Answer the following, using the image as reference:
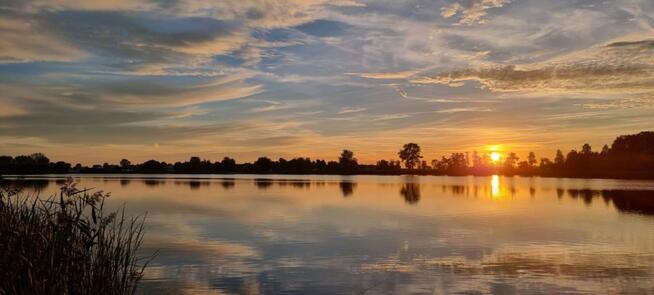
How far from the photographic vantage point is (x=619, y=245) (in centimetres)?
2558

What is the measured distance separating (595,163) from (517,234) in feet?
519

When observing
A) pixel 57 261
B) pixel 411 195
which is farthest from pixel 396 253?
pixel 411 195

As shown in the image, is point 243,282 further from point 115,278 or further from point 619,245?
point 619,245

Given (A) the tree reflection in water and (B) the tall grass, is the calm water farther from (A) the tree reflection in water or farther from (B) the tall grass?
(A) the tree reflection in water

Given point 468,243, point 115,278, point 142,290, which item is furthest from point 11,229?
point 468,243

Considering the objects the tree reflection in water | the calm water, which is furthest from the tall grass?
the tree reflection in water

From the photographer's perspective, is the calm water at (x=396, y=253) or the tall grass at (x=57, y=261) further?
the calm water at (x=396, y=253)

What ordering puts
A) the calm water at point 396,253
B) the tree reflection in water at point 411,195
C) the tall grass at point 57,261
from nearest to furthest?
the tall grass at point 57,261, the calm water at point 396,253, the tree reflection in water at point 411,195

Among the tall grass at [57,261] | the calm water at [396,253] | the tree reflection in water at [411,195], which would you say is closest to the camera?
the tall grass at [57,261]

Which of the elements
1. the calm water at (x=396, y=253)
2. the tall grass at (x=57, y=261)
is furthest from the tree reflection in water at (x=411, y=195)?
the tall grass at (x=57, y=261)

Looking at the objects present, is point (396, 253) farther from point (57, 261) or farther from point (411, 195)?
point (411, 195)

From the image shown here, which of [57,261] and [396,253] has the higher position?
[57,261]

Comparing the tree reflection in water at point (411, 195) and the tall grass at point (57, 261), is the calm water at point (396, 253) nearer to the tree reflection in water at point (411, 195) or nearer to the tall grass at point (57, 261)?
the tall grass at point (57, 261)

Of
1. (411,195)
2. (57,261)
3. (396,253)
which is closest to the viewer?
(57,261)
